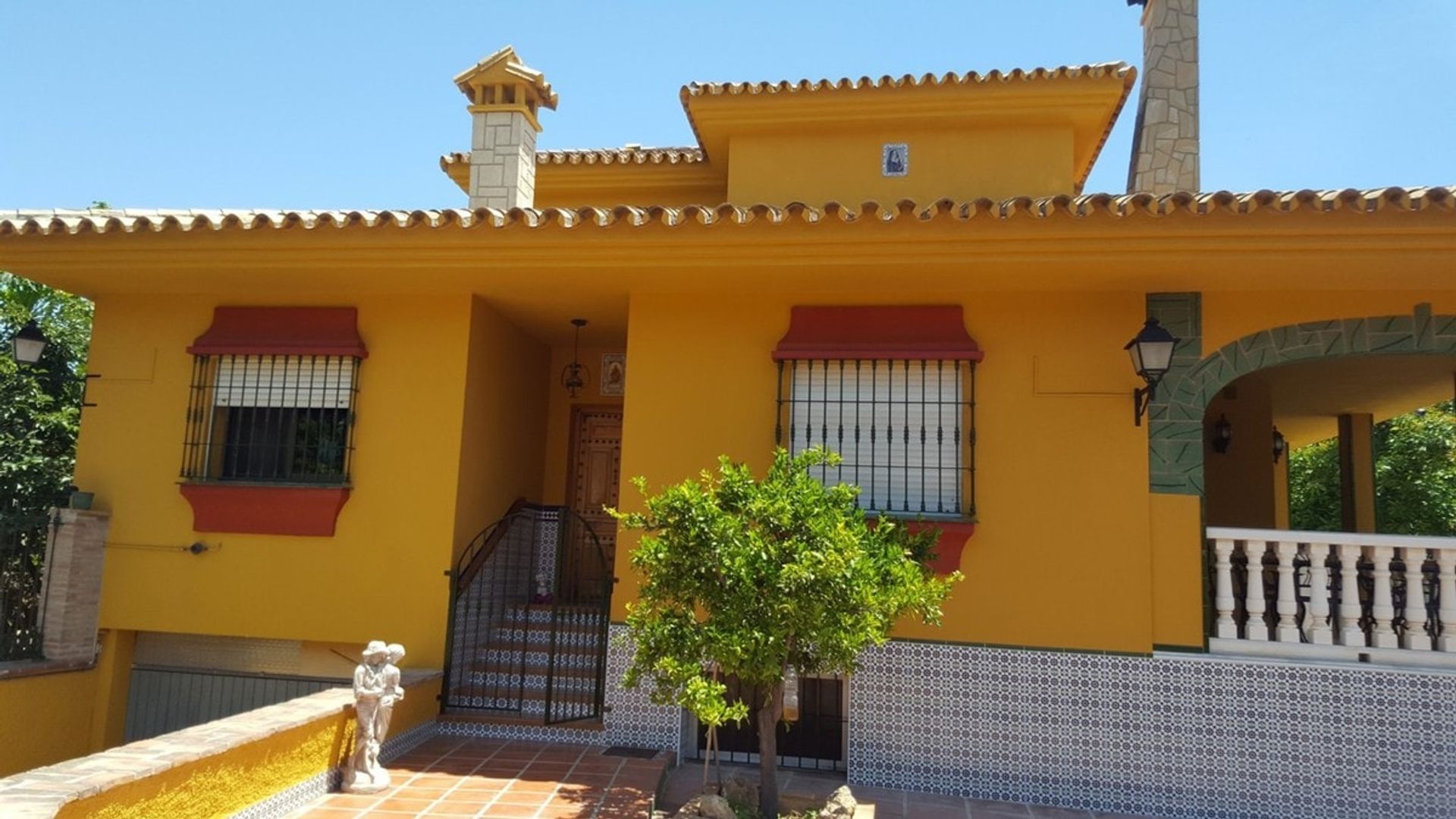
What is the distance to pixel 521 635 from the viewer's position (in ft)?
24.5

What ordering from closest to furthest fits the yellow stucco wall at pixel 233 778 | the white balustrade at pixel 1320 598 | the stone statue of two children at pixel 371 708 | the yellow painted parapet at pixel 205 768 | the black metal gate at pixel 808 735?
the yellow painted parapet at pixel 205 768 < the yellow stucco wall at pixel 233 778 < the stone statue of two children at pixel 371 708 < the white balustrade at pixel 1320 598 < the black metal gate at pixel 808 735

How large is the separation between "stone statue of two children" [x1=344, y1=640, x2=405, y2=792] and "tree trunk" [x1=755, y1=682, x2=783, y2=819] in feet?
7.44

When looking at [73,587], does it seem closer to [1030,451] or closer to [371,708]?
[371,708]

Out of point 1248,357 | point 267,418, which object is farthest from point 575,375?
point 1248,357

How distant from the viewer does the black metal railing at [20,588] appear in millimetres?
6602

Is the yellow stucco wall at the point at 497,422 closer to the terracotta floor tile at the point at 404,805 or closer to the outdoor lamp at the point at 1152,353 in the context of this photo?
the terracotta floor tile at the point at 404,805

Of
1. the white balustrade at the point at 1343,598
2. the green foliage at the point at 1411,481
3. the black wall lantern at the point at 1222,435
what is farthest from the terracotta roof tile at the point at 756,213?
the green foliage at the point at 1411,481

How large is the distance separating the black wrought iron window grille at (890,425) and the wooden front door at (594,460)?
10.4ft

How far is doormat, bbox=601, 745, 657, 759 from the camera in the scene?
6.12m

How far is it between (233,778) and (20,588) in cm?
377

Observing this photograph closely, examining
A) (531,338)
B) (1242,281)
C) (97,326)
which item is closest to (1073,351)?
(1242,281)

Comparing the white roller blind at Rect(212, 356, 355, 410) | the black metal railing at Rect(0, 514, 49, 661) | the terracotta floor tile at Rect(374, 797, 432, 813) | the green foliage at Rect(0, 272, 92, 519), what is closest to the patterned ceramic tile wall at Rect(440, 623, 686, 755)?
the terracotta floor tile at Rect(374, 797, 432, 813)

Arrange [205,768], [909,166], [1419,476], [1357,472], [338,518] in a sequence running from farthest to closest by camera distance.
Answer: [1419,476] < [1357,472] < [909,166] < [338,518] < [205,768]

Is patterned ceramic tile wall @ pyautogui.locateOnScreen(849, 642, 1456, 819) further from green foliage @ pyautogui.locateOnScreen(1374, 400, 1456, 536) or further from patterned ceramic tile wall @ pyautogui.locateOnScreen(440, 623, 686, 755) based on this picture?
green foliage @ pyautogui.locateOnScreen(1374, 400, 1456, 536)
